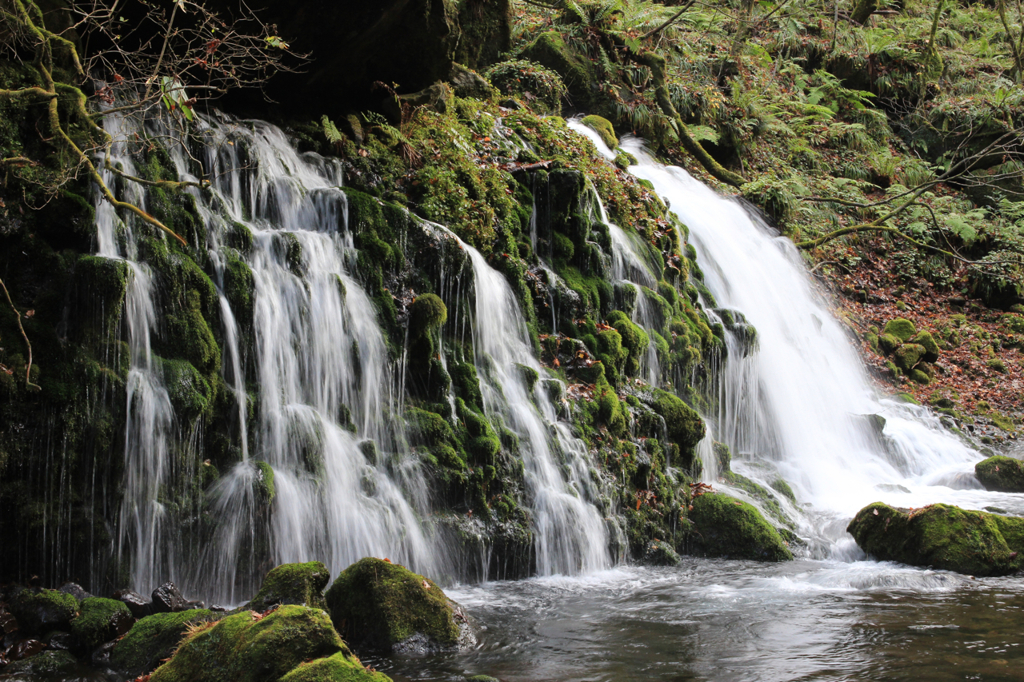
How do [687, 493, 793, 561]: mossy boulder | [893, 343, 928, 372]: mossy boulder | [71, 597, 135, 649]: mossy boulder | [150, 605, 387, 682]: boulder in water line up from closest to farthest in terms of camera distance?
[150, 605, 387, 682]: boulder in water < [71, 597, 135, 649]: mossy boulder < [687, 493, 793, 561]: mossy boulder < [893, 343, 928, 372]: mossy boulder

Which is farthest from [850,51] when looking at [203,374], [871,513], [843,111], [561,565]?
[203,374]

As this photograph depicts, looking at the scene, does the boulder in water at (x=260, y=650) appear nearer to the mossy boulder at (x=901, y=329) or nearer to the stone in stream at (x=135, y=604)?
the stone in stream at (x=135, y=604)

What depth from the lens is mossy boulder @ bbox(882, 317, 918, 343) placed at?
1648cm

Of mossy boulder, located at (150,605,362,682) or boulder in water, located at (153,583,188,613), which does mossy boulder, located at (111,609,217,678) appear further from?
mossy boulder, located at (150,605,362,682)

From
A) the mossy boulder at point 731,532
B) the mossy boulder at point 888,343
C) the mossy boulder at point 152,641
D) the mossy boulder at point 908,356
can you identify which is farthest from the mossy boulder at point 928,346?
the mossy boulder at point 152,641

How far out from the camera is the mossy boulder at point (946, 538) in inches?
278

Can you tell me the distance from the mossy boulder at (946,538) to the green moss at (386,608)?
16.1 feet

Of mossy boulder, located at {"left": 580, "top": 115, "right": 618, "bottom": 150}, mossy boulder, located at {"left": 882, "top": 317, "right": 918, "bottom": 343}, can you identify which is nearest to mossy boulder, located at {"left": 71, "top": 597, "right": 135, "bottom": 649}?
mossy boulder, located at {"left": 580, "top": 115, "right": 618, "bottom": 150}

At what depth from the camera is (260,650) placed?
12.2ft

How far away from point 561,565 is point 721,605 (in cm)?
163

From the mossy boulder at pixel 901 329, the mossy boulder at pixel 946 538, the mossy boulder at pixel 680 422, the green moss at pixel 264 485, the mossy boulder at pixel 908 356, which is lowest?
the mossy boulder at pixel 946 538

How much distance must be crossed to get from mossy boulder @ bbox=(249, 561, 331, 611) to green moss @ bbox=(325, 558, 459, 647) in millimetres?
287

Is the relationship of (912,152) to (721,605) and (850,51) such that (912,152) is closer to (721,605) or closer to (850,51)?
(850,51)

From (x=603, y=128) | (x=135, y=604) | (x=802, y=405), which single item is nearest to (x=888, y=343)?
(x=802, y=405)
